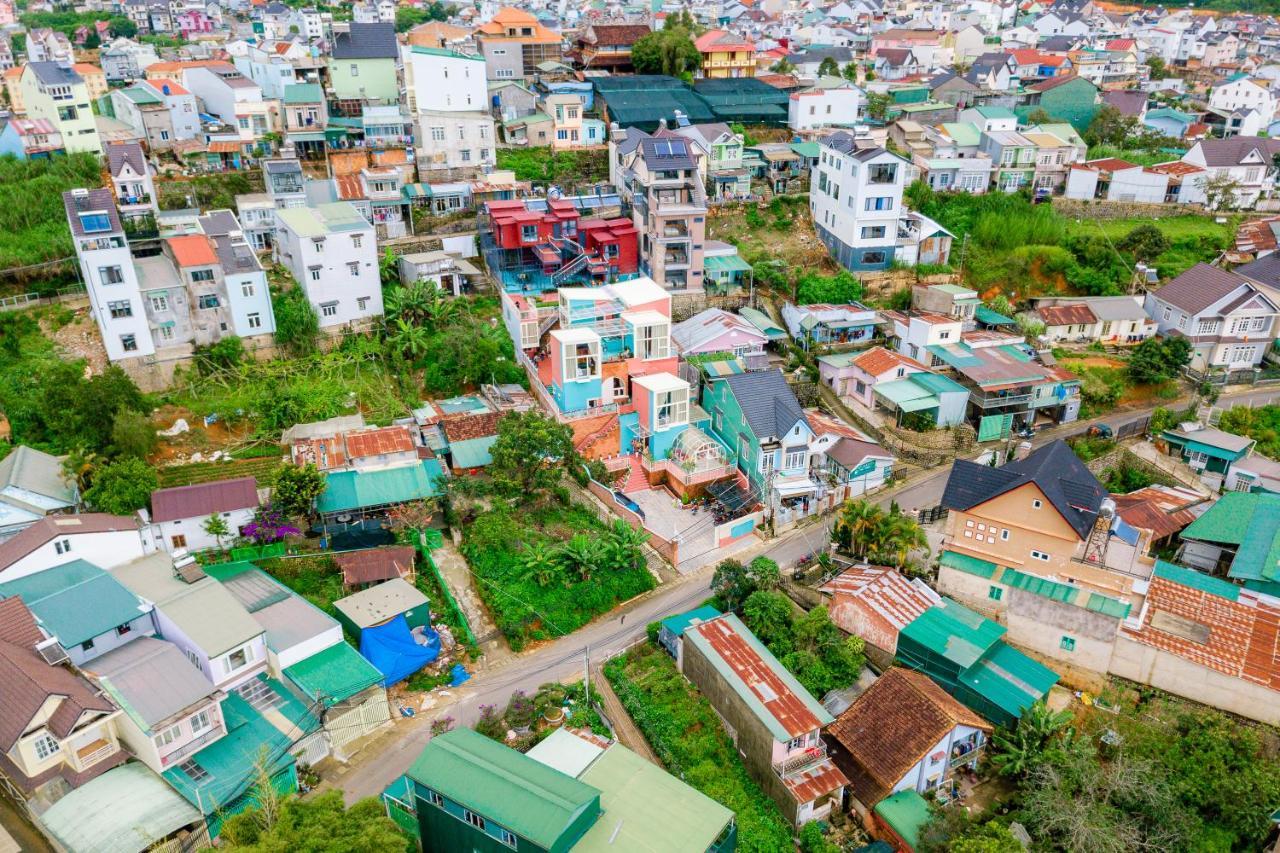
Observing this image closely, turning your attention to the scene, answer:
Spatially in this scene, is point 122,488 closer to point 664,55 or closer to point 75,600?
point 75,600

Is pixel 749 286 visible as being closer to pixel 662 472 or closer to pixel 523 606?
pixel 662 472

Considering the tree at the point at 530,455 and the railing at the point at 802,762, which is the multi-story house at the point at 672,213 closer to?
the tree at the point at 530,455

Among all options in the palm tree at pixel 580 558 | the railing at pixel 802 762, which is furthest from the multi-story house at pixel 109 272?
the railing at pixel 802 762

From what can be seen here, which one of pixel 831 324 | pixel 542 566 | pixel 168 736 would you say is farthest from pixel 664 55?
pixel 168 736

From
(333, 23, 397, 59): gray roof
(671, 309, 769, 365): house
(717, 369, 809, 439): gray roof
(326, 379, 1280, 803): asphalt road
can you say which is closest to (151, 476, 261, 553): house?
(326, 379, 1280, 803): asphalt road

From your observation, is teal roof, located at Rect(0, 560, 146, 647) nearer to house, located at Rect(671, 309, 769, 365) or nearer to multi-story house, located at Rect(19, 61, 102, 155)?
house, located at Rect(671, 309, 769, 365)
